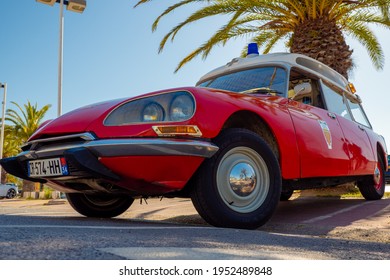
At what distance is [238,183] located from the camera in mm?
3021

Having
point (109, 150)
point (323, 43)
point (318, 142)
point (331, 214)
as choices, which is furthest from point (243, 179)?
point (323, 43)

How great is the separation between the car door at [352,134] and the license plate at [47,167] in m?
3.23

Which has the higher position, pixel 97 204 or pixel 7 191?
pixel 97 204

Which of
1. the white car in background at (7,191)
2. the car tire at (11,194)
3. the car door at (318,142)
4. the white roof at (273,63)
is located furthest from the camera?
the car tire at (11,194)

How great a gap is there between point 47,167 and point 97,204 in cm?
116

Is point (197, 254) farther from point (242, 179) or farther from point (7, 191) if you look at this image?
point (7, 191)

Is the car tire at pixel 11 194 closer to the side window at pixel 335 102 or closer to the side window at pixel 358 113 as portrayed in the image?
the side window at pixel 358 113

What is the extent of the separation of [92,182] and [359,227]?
8.00 feet

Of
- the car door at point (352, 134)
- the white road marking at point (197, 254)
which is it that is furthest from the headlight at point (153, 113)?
the car door at point (352, 134)

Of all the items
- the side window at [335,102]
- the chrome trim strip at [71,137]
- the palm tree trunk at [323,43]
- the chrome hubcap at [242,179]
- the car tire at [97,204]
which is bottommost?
the car tire at [97,204]

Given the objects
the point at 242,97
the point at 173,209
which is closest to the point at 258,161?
the point at 242,97

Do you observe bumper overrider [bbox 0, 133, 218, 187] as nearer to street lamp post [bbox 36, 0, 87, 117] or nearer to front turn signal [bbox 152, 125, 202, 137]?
front turn signal [bbox 152, 125, 202, 137]

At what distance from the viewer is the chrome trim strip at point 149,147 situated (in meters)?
2.69
